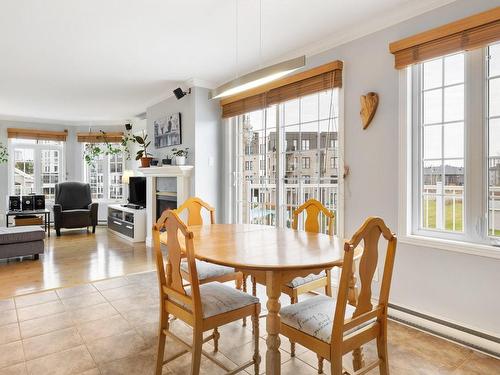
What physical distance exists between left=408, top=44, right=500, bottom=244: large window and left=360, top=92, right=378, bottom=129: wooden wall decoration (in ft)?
0.96

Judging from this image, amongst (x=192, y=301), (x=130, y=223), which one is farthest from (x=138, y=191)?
(x=192, y=301)

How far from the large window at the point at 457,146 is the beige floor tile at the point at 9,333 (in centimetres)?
315

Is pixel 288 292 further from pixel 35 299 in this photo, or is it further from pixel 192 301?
pixel 35 299

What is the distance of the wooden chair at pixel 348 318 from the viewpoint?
4.68 ft

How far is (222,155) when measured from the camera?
15.5 ft

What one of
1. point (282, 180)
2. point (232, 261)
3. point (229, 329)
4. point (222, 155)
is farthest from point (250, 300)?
point (222, 155)

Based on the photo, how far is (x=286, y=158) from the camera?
3.84 m

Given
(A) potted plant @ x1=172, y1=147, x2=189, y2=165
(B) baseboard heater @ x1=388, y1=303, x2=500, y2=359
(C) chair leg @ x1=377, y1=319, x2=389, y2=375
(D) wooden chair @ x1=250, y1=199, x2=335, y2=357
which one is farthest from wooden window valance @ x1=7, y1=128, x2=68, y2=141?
(C) chair leg @ x1=377, y1=319, x2=389, y2=375

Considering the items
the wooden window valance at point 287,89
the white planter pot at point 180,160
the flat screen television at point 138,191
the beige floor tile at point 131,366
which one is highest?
the wooden window valance at point 287,89

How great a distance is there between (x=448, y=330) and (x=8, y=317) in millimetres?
3459

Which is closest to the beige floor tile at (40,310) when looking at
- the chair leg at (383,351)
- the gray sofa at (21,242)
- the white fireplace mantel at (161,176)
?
the gray sofa at (21,242)

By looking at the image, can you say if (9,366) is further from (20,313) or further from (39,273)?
(39,273)

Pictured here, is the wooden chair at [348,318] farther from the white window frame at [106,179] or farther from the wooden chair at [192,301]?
the white window frame at [106,179]

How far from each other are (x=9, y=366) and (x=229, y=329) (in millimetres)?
1411
